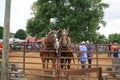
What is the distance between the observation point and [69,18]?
45.1m

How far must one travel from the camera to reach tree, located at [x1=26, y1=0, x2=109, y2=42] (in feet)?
149

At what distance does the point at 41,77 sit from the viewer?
1404 cm

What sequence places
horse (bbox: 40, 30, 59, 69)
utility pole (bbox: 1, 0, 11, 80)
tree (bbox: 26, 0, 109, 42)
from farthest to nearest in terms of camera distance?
tree (bbox: 26, 0, 109, 42) → horse (bbox: 40, 30, 59, 69) → utility pole (bbox: 1, 0, 11, 80)

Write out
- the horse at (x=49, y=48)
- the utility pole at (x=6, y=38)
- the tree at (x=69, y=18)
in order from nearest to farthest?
1. the utility pole at (x=6, y=38)
2. the horse at (x=49, y=48)
3. the tree at (x=69, y=18)

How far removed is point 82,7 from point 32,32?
6941 millimetres

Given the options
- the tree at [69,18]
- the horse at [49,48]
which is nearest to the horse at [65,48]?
the horse at [49,48]

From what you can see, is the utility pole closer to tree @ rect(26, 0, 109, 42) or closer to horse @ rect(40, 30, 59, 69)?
horse @ rect(40, 30, 59, 69)

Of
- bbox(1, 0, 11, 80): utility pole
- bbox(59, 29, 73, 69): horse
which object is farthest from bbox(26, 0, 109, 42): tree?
bbox(1, 0, 11, 80): utility pole

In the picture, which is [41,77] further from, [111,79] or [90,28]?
[90,28]

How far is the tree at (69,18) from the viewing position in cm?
4547

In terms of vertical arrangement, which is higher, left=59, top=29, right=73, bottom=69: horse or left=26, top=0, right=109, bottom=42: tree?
left=26, top=0, right=109, bottom=42: tree

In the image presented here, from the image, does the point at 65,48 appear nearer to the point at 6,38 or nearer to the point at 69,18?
the point at 6,38

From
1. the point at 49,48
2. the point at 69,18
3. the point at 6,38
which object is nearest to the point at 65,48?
the point at 49,48

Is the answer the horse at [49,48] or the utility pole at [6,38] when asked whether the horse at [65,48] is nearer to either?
the horse at [49,48]
